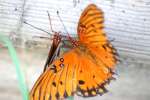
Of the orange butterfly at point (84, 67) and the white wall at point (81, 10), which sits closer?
the orange butterfly at point (84, 67)

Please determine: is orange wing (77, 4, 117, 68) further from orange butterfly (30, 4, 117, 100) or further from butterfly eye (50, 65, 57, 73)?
butterfly eye (50, 65, 57, 73)

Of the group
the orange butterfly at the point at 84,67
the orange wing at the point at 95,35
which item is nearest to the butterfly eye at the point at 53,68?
the orange butterfly at the point at 84,67

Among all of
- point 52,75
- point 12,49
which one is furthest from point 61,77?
point 12,49

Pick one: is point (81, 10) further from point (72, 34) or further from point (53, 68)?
point (53, 68)

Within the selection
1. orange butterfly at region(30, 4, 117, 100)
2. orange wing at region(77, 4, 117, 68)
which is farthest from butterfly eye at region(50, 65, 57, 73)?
orange wing at region(77, 4, 117, 68)

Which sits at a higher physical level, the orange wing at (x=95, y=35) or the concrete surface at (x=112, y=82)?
the orange wing at (x=95, y=35)

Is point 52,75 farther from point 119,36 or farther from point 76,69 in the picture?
point 119,36

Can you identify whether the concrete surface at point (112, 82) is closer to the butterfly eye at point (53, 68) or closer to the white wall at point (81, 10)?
the white wall at point (81, 10)
